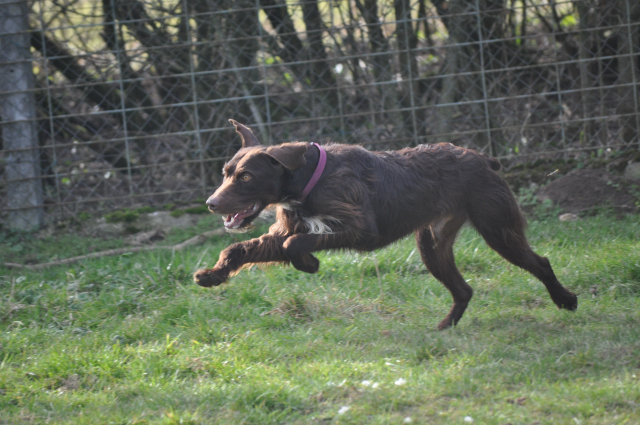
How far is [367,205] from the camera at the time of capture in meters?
4.05

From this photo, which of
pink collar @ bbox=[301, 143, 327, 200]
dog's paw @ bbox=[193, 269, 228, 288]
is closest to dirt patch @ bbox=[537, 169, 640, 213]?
pink collar @ bbox=[301, 143, 327, 200]

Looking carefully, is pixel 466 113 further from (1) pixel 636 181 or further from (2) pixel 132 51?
(2) pixel 132 51

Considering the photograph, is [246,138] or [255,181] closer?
[255,181]

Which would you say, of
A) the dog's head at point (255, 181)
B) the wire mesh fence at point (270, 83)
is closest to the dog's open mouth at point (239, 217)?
the dog's head at point (255, 181)

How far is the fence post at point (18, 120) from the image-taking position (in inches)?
272

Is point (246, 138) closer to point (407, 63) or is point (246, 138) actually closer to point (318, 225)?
point (318, 225)

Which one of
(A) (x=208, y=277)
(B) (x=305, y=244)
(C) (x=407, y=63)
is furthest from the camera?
(C) (x=407, y=63)

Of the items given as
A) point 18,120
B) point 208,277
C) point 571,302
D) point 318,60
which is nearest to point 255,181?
point 208,277

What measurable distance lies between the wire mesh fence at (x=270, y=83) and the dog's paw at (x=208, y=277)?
3486mm

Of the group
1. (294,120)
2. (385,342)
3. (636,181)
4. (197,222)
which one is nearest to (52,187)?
(197,222)

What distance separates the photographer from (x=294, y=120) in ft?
22.5

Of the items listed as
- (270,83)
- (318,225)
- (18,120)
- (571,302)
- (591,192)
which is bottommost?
(571,302)

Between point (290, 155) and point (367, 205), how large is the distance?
1.99ft

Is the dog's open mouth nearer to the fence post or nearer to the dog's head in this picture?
the dog's head
